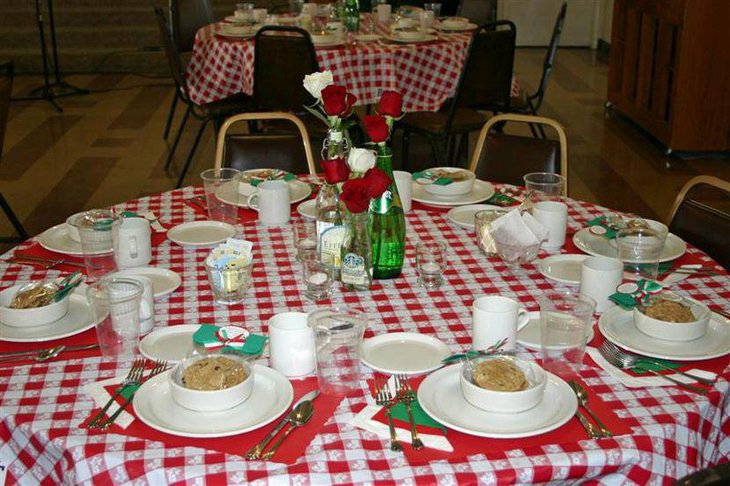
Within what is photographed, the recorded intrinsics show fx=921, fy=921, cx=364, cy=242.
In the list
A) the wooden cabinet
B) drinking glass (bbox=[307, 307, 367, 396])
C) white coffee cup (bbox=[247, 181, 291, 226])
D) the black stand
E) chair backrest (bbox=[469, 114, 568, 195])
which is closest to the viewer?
drinking glass (bbox=[307, 307, 367, 396])

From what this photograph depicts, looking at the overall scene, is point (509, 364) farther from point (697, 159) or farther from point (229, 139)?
point (697, 159)

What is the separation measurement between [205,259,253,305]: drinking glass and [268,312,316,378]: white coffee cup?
317mm

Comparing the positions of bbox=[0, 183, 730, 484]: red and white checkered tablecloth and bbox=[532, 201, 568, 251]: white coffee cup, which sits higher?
bbox=[532, 201, 568, 251]: white coffee cup

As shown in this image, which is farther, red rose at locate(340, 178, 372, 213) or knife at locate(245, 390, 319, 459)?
red rose at locate(340, 178, 372, 213)

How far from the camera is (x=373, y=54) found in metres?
4.69

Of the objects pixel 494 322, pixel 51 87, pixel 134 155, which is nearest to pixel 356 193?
pixel 494 322

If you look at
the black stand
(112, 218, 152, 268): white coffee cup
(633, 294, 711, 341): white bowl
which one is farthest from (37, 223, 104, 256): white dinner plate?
the black stand

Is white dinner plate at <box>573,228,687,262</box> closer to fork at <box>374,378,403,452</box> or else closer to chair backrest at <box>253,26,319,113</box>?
fork at <box>374,378,403,452</box>

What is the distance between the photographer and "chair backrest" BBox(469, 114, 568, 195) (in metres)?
3.07

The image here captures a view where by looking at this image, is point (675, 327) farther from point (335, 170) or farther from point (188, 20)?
point (188, 20)

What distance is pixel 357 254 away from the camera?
2.02 metres

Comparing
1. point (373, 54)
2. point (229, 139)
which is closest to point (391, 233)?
point (229, 139)

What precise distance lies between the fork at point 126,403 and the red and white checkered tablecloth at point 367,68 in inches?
123

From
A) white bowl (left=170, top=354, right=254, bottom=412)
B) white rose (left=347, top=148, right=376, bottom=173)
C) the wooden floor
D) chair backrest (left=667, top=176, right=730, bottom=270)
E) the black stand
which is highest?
white rose (left=347, top=148, right=376, bottom=173)
